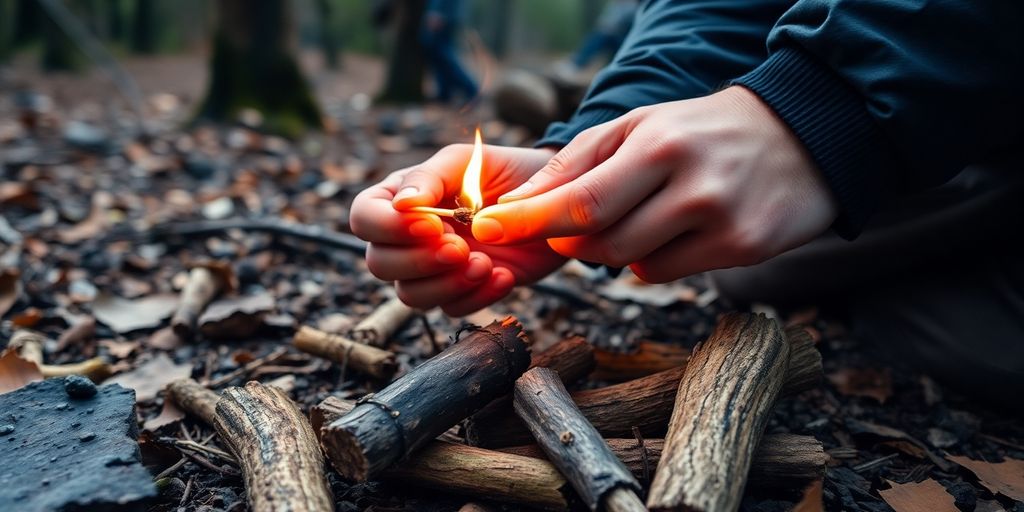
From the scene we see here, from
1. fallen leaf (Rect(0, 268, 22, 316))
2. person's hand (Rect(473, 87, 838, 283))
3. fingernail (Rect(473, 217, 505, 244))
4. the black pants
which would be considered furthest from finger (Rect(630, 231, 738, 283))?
fallen leaf (Rect(0, 268, 22, 316))

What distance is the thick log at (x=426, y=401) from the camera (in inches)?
50.3

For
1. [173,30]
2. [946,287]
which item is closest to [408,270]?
[946,287]

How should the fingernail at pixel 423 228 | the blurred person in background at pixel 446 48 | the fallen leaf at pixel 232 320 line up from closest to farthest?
the fingernail at pixel 423 228, the fallen leaf at pixel 232 320, the blurred person in background at pixel 446 48

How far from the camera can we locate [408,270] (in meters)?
1.71

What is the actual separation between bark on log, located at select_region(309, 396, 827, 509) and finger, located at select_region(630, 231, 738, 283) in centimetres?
38

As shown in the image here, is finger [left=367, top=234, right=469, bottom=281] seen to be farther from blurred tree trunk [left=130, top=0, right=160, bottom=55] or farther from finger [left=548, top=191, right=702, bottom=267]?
blurred tree trunk [left=130, top=0, right=160, bottom=55]

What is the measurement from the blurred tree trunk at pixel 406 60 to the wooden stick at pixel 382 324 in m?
7.98

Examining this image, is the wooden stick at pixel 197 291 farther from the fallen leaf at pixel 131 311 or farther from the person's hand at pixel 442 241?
the person's hand at pixel 442 241

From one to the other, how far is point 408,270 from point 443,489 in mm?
544

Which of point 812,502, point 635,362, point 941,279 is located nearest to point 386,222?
point 635,362

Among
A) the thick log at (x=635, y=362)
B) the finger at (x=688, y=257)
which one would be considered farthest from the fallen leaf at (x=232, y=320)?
Result: the finger at (x=688, y=257)

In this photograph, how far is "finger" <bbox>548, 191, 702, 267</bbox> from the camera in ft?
4.73

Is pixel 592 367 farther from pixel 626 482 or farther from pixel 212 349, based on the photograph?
pixel 212 349

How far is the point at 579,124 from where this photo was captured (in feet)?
6.67
